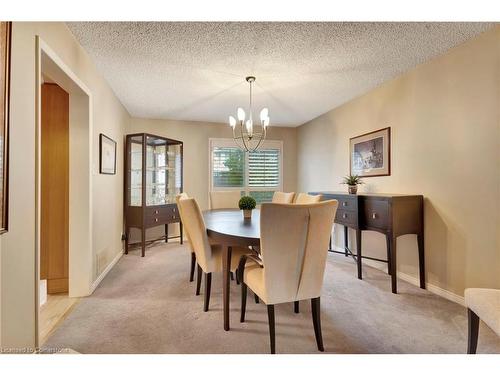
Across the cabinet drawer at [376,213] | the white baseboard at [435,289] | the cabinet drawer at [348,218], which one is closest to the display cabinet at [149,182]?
the cabinet drawer at [348,218]

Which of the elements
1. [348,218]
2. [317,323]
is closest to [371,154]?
[348,218]

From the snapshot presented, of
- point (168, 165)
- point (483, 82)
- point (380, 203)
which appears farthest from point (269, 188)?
point (483, 82)

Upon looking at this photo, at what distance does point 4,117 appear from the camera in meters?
1.16

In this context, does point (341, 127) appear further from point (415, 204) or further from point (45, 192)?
point (45, 192)

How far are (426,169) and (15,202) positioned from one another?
3.22 metres

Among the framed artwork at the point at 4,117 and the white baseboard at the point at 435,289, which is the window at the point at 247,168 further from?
the framed artwork at the point at 4,117

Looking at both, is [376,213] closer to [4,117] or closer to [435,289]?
[435,289]

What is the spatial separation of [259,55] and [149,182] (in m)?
2.70

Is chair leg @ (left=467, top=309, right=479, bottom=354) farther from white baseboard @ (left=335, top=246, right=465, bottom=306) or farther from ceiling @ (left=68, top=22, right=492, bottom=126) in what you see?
ceiling @ (left=68, top=22, right=492, bottom=126)

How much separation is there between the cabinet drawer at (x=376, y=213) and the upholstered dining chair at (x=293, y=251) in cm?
124

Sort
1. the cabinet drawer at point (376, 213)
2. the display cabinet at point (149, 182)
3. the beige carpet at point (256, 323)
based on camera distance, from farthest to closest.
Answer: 1. the display cabinet at point (149, 182)
2. the cabinet drawer at point (376, 213)
3. the beige carpet at point (256, 323)

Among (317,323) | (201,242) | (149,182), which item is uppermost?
(149,182)

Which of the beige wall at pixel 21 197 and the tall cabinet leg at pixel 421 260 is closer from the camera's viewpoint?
the beige wall at pixel 21 197

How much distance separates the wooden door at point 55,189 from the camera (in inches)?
94.8
